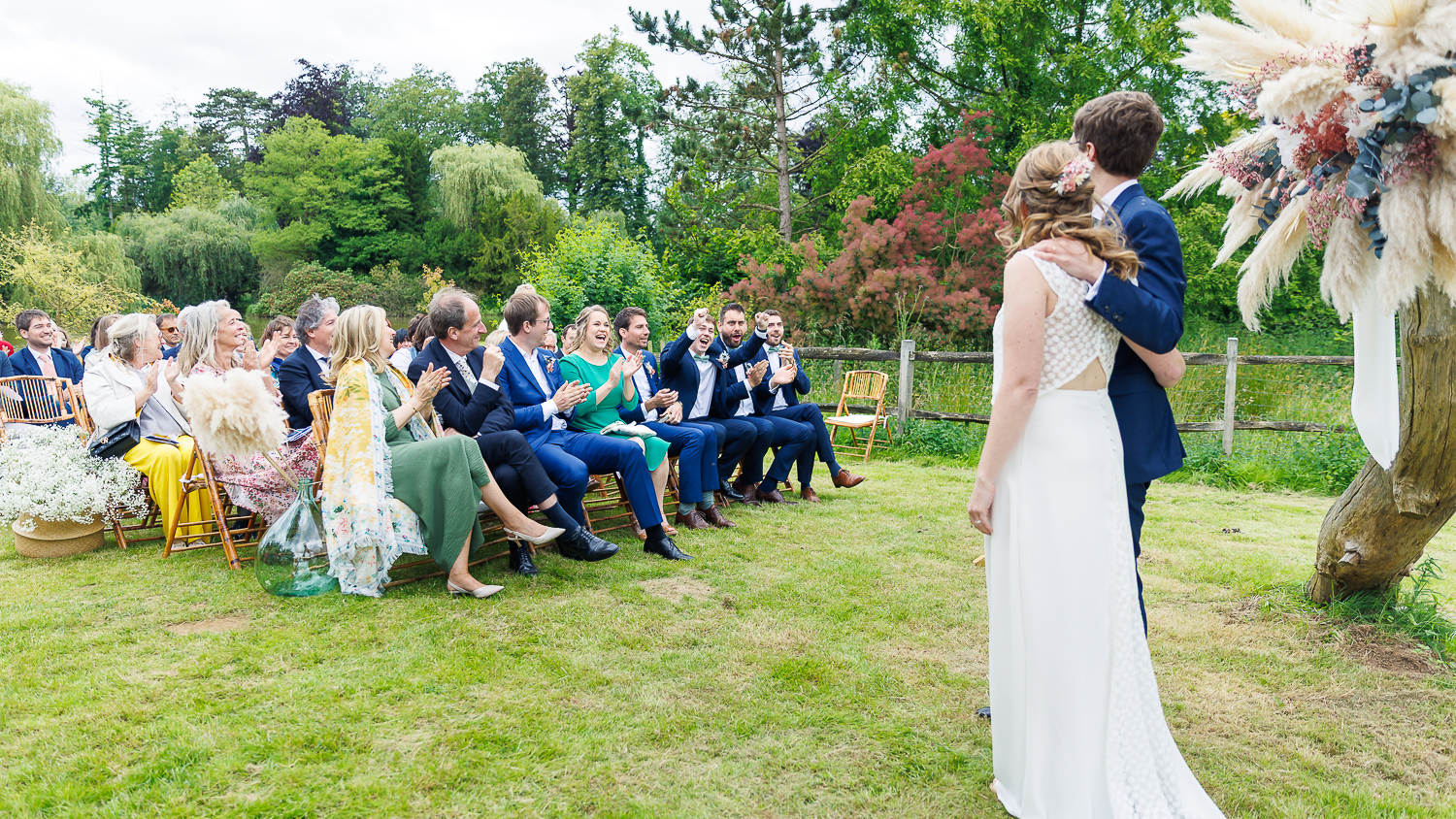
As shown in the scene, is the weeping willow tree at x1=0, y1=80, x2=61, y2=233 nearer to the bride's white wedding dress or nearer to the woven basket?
the woven basket

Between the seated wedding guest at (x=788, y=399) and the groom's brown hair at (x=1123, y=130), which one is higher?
the groom's brown hair at (x=1123, y=130)

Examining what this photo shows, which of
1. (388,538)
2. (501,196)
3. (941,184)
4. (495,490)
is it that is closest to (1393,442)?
(495,490)

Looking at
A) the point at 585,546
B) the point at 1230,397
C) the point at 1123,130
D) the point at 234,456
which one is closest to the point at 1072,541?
the point at 1123,130

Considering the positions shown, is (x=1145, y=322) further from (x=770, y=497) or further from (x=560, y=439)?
(x=770, y=497)

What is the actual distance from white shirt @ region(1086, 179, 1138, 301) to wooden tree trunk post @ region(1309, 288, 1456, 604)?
145 cm

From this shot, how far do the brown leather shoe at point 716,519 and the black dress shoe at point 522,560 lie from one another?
161 centimetres

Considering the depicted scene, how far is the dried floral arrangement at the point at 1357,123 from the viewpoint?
232 centimetres

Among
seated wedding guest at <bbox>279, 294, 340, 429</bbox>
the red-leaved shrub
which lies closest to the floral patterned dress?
seated wedding guest at <bbox>279, 294, 340, 429</bbox>

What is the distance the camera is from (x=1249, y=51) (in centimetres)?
262

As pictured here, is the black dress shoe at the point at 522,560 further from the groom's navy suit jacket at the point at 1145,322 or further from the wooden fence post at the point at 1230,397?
the wooden fence post at the point at 1230,397

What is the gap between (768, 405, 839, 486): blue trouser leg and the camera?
7148mm

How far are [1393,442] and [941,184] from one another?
1438cm

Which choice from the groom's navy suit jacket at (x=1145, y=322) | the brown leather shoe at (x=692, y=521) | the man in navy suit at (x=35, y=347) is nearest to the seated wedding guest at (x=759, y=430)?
the brown leather shoe at (x=692, y=521)

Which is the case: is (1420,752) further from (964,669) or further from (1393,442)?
(964,669)
